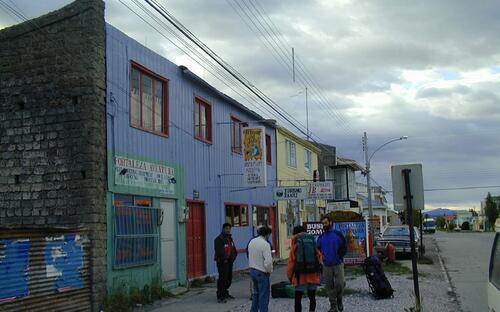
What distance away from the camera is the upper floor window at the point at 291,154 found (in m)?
29.7

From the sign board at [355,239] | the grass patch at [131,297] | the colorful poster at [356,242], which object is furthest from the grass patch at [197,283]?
the colorful poster at [356,242]

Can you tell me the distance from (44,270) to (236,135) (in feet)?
39.5

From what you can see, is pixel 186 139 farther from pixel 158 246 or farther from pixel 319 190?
pixel 319 190

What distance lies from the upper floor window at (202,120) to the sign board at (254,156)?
1.27 metres

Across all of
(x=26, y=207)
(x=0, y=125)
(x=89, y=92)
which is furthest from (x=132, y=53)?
(x=26, y=207)

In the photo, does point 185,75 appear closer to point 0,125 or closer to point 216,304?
point 0,125

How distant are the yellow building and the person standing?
16.7 m

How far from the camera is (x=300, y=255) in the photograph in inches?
411

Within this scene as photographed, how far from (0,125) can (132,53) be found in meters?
3.45

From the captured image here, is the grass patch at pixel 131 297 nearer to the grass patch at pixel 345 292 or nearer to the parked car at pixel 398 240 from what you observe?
the grass patch at pixel 345 292

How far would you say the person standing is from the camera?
398 inches

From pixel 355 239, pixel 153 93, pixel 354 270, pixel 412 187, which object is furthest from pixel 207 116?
pixel 412 187

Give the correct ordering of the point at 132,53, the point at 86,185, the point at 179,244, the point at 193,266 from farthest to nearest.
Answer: the point at 193,266 < the point at 179,244 < the point at 132,53 < the point at 86,185

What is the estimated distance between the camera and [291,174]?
30.2m
